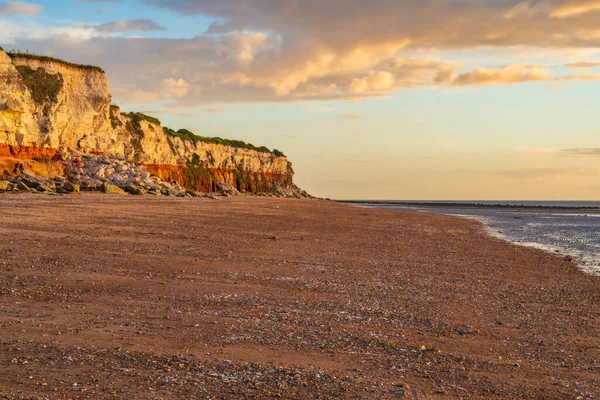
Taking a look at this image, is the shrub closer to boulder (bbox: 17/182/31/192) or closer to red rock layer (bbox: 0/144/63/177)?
red rock layer (bbox: 0/144/63/177)

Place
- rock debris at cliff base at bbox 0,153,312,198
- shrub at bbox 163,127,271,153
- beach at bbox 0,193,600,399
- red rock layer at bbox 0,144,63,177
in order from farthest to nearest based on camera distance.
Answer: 1. shrub at bbox 163,127,271,153
2. red rock layer at bbox 0,144,63,177
3. rock debris at cliff base at bbox 0,153,312,198
4. beach at bbox 0,193,600,399

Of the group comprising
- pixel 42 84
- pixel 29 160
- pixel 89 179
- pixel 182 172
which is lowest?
pixel 89 179

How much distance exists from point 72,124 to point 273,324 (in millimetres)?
42709

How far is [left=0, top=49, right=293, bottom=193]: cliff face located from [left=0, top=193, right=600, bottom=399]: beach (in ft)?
91.5

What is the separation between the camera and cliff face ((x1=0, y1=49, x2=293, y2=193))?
3619 centimetres

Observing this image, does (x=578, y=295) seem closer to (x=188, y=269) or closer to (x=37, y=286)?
(x=188, y=269)

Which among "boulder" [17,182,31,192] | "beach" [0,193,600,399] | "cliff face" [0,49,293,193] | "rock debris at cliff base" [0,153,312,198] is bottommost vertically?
"beach" [0,193,600,399]

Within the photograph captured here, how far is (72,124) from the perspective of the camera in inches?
1710

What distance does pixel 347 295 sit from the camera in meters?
8.37

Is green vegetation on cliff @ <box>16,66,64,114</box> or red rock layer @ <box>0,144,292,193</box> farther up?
green vegetation on cliff @ <box>16,66,64,114</box>

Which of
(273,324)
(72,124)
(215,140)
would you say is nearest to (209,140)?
(215,140)

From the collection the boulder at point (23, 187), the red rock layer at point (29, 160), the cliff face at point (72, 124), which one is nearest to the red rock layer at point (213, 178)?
the cliff face at point (72, 124)

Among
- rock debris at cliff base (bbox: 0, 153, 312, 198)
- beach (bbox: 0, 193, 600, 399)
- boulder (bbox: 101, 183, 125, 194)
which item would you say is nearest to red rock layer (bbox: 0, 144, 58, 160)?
rock debris at cliff base (bbox: 0, 153, 312, 198)

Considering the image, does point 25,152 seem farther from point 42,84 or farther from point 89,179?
point 42,84
